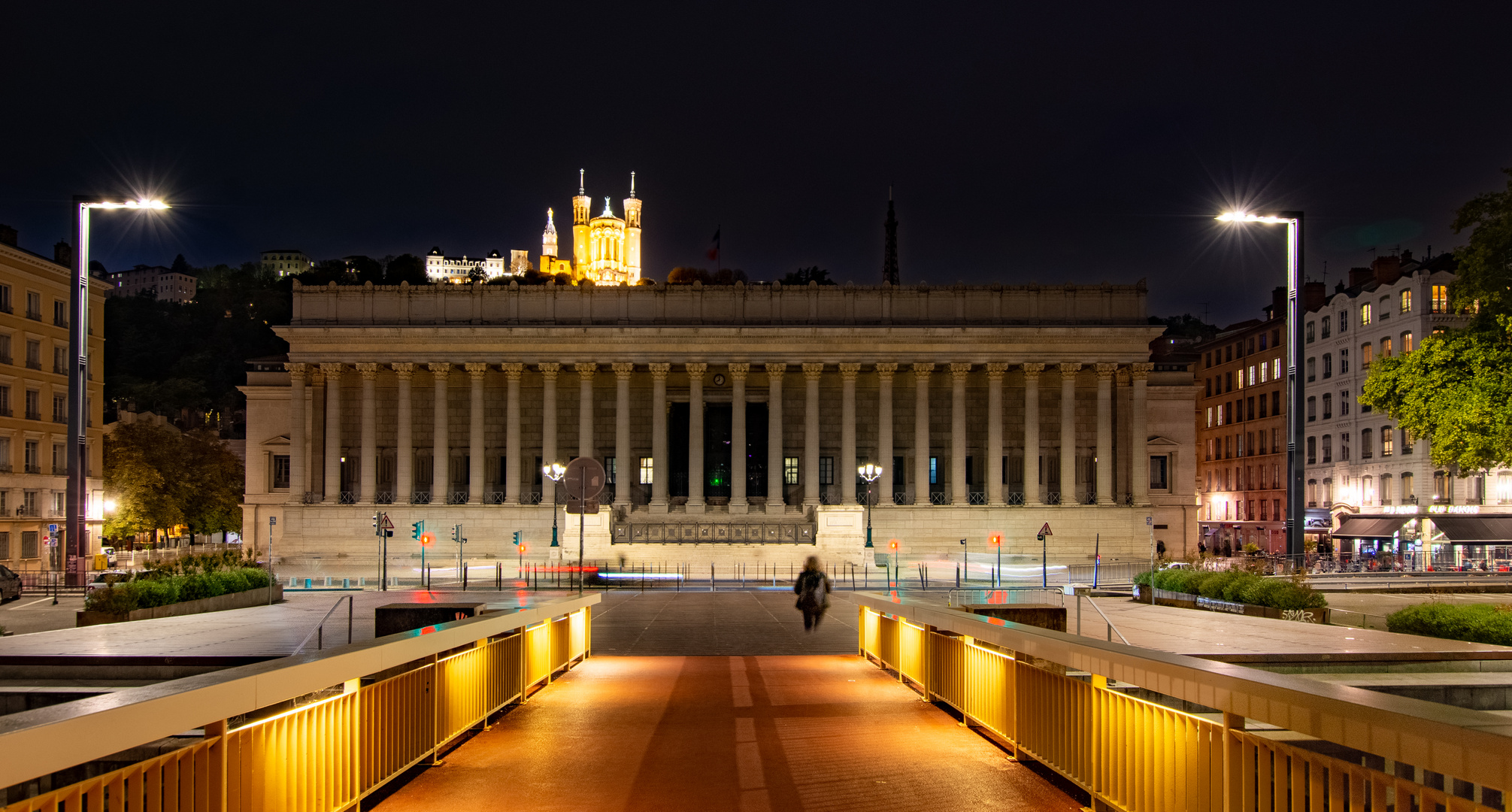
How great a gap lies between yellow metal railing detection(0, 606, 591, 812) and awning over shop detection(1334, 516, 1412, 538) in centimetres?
6408

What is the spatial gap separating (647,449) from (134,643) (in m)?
62.6

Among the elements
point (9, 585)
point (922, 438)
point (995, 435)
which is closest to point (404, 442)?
point (922, 438)

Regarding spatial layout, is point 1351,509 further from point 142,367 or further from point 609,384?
point 142,367

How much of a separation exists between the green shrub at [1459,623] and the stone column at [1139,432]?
53465 millimetres

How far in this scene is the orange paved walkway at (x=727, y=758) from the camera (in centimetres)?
938

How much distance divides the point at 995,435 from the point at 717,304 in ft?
63.7

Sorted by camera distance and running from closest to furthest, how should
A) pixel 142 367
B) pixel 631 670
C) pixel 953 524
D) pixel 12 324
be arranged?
pixel 631 670
pixel 12 324
pixel 953 524
pixel 142 367

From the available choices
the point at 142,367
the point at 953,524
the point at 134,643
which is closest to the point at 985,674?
the point at 134,643

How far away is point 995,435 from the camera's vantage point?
7562 centimetres

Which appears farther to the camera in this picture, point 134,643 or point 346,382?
point 346,382

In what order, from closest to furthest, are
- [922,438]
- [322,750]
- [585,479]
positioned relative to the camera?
1. [322,750]
2. [585,479]
3. [922,438]

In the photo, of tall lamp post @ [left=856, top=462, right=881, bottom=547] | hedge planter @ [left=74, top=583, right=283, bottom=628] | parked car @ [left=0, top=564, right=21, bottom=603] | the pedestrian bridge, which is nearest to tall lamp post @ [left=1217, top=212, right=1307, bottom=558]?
the pedestrian bridge

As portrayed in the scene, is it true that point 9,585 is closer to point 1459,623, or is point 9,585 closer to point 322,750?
point 322,750

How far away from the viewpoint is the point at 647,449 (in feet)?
261
